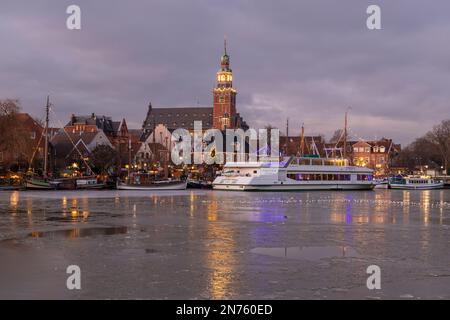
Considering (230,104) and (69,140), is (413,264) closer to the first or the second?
(69,140)

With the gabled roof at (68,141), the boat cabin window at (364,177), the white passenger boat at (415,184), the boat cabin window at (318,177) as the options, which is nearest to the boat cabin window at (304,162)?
the boat cabin window at (318,177)

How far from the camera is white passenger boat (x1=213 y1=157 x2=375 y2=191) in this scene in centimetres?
7912

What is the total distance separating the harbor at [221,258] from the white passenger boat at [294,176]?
49892 mm

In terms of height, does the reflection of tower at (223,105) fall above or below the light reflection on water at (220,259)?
above

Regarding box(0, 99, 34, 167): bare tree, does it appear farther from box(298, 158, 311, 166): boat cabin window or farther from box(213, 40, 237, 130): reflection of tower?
box(213, 40, 237, 130): reflection of tower

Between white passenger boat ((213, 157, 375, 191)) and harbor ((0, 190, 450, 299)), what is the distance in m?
49.9

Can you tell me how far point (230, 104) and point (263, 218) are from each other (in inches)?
6546

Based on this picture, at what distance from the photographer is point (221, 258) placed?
55.0 feet

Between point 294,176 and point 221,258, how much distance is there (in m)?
65.6

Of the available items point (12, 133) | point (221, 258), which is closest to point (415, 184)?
point (12, 133)

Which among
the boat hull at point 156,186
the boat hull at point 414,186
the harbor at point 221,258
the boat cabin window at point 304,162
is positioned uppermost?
the boat cabin window at point 304,162

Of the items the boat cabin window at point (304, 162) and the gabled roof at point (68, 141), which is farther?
the gabled roof at point (68, 141)

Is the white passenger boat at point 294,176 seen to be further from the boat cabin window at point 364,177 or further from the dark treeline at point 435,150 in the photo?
the dark treeline at point 435,150

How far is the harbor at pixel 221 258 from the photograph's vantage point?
1253cm
